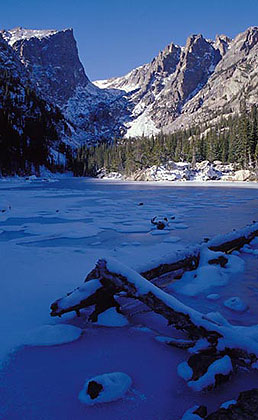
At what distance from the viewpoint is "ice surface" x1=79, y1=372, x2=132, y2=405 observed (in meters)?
2.25

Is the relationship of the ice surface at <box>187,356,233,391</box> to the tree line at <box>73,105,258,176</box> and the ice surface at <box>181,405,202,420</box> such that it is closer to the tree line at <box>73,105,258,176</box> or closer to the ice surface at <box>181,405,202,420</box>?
the ice surface at <box>181,405,202,420</box>

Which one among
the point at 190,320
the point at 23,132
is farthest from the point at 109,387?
the point at 23,132

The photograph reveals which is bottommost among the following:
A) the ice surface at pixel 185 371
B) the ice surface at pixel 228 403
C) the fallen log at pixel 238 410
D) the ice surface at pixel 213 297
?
the ice surface at pixel 213 297

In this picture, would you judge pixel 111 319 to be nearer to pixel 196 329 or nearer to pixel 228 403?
pixel 196 329

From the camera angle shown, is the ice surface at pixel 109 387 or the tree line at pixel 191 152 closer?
the ice surface at pixel 109 387

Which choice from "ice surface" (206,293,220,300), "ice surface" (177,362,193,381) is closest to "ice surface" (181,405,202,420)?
"ice surface" (177,362,193,381)

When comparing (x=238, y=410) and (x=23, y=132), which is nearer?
(x=238, y=410)

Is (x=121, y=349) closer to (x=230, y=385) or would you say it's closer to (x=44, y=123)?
(x=230, y=385)

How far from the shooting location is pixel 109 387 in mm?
2338

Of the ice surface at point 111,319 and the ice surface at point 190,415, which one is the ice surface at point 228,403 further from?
the ice surface at point 111,319

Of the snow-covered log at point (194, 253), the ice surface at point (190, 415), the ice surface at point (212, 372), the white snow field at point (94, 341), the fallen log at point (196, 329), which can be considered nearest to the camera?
the ice surface at point (190, 415)

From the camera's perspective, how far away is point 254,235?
7789 mm

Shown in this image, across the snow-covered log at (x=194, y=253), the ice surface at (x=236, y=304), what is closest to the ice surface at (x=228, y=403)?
the ice surface at (x=236, y=304)

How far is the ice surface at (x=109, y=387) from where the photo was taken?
7.37ft
